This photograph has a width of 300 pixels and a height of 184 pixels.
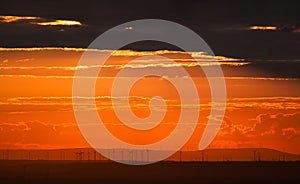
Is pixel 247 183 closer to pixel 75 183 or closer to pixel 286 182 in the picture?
pixel 286 182

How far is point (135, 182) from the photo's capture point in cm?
17612

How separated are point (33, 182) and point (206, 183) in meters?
28.6

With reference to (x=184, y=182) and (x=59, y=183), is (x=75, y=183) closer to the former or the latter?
(x=59, y=183)

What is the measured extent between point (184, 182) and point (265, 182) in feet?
43.3

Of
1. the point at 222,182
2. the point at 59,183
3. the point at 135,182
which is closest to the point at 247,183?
the point at 222,182

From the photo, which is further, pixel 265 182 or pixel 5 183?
pixel 265 182

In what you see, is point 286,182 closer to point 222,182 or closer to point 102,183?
point 222,182

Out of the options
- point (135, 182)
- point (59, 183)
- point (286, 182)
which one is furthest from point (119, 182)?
point (286, 182)

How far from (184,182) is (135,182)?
816 cm

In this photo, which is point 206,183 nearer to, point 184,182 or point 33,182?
point 184,182

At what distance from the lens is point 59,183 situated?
16225 cm

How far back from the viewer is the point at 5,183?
15750cm

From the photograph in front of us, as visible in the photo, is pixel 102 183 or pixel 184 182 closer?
pixel 102 183

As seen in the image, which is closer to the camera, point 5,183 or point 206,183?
point 5,183
